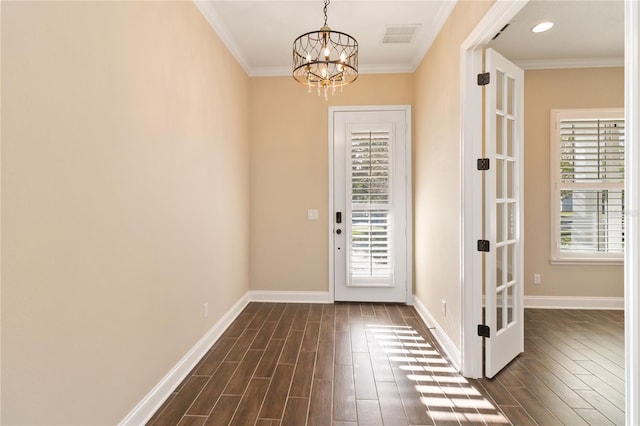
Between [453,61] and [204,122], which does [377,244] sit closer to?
[453,61]

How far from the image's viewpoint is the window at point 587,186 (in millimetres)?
3965

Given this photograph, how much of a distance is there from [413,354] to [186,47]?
120 inches

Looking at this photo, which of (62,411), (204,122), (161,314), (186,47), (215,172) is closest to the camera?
(62,411)

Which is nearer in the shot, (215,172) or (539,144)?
(215,172)

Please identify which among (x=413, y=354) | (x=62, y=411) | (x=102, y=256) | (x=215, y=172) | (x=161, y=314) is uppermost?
(x=215, y=172)

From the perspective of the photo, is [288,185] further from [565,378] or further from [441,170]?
[565,378]

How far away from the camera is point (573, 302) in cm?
401

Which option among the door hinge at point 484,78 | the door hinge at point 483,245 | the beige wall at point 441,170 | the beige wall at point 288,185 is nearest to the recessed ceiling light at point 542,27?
the beige wall at point 441,170

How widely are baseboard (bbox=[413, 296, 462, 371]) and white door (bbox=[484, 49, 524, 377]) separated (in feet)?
0.77

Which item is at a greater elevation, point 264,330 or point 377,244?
point 377,244

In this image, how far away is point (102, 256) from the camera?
1.57 meters

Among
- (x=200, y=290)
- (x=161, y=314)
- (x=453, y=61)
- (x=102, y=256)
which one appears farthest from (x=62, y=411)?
(x=453, y=61)

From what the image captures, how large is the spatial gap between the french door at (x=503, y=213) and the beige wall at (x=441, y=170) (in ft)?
0.74

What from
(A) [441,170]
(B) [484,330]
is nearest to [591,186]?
(A) [441,170]
